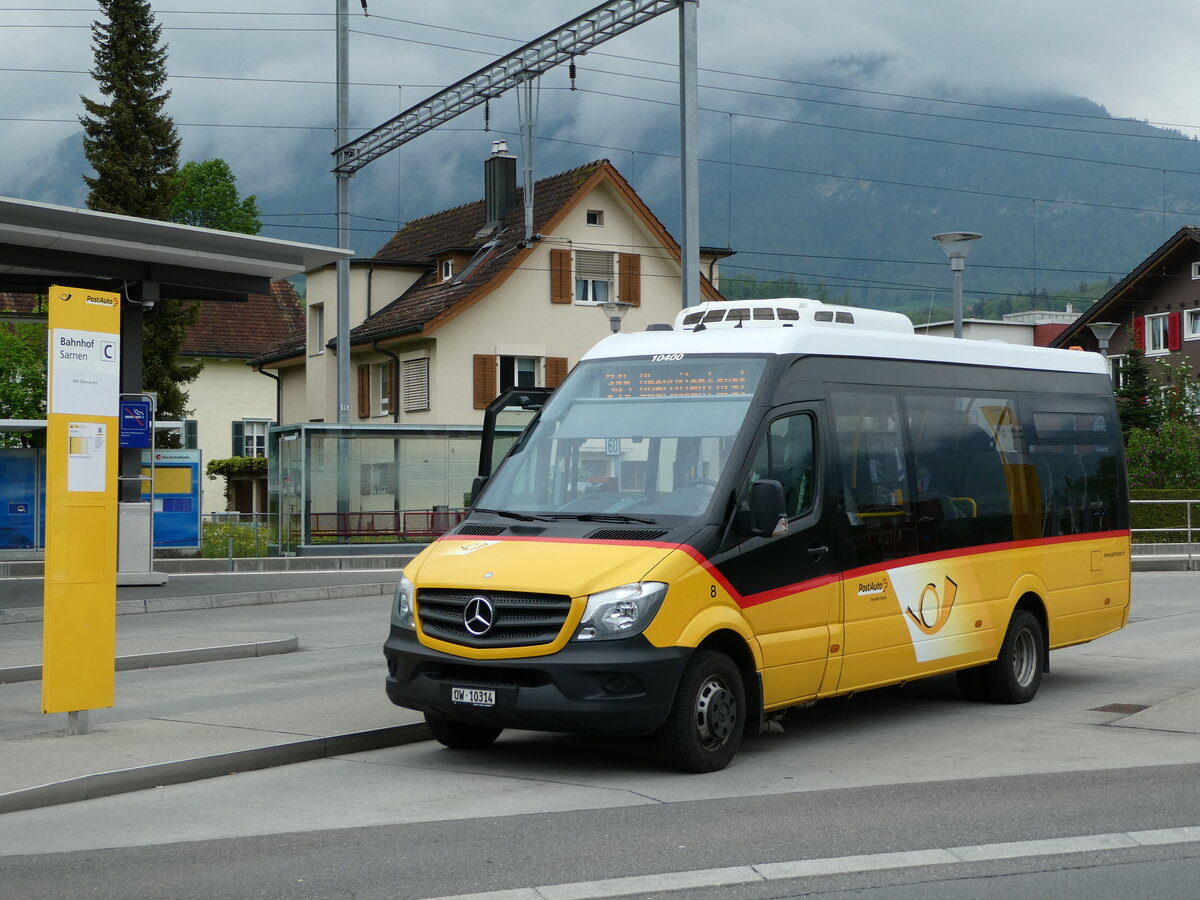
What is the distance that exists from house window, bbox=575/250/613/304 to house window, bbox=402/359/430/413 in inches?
195

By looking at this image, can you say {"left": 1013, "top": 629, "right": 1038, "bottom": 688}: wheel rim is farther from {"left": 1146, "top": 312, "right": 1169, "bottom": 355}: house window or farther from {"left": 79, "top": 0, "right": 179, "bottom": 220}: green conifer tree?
{"left": 1146, "top": 312, "right": 1169, "bottom": 355}: house window

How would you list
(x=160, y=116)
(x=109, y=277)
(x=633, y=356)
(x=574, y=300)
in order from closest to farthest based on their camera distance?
(x=633, y=356)
(x=109, y=277)
(x=574, y=300)
(x=160, y=116)

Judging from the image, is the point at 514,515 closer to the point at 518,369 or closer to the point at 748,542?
the point at 748,542

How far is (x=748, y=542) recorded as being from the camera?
9461 mm

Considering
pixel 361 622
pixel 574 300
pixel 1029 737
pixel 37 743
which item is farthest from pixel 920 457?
pixel 574 300

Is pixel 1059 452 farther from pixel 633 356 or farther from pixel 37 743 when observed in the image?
pixel 37 743

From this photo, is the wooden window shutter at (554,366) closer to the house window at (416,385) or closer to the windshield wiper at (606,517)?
the house window at (416,385)

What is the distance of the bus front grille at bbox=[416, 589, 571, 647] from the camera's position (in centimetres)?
879

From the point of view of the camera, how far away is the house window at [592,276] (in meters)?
47.0

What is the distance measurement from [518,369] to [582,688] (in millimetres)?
38146

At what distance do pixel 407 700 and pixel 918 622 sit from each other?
364 centimetres

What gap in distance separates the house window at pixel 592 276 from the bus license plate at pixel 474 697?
38.4 meters


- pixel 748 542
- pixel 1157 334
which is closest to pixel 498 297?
pixel 1157 334

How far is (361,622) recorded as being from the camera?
19.2 metres
